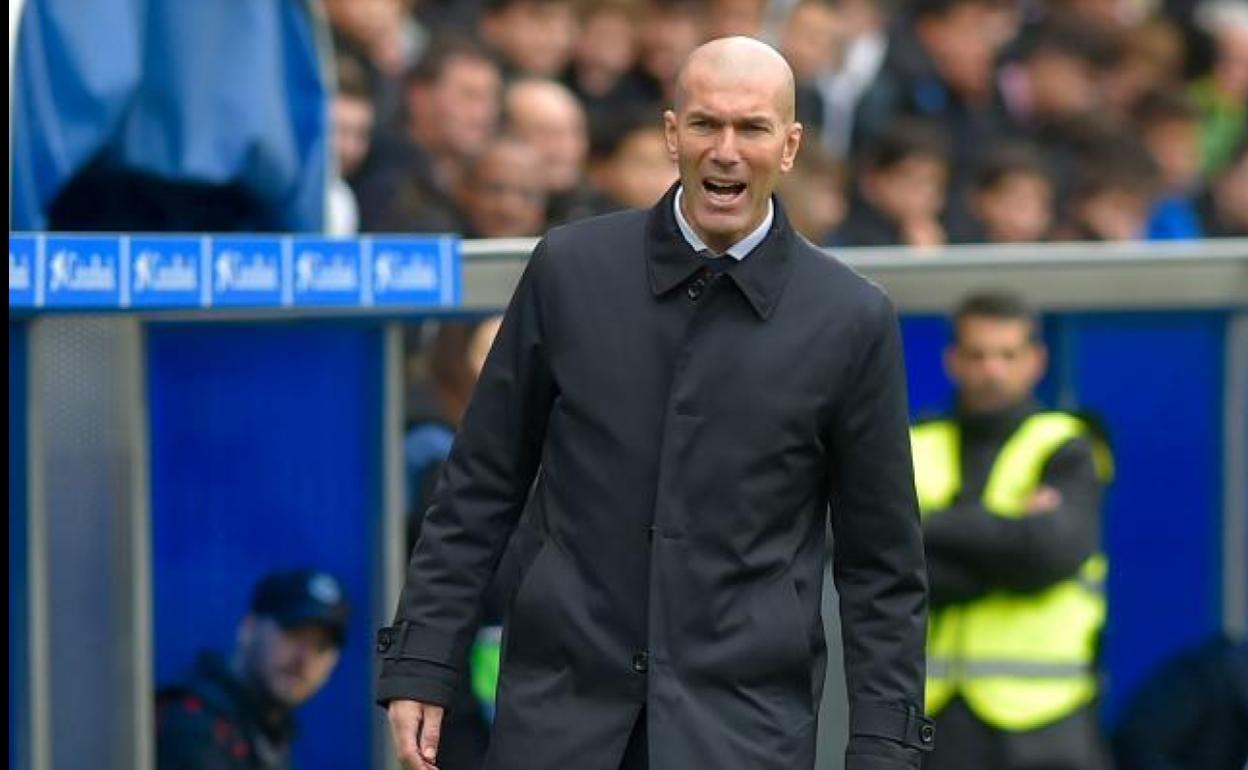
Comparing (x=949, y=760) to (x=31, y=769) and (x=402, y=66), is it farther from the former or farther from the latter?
(x=402, y=66)

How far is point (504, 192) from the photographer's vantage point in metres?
7.94

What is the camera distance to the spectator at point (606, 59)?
9.34m

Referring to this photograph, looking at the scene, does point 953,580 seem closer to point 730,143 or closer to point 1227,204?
point 730,143

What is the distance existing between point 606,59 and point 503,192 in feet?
5.18

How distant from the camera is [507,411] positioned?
4027 millimetres

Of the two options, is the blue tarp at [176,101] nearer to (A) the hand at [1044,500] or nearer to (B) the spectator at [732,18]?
(A) the hand at [1044,500]

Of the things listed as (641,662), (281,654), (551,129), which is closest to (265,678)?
(281,654)

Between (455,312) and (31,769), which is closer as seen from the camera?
(31,769)

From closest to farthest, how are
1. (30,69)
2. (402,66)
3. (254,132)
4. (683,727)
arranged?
(683,727) < (30,69) < (254,132) < (402,66)

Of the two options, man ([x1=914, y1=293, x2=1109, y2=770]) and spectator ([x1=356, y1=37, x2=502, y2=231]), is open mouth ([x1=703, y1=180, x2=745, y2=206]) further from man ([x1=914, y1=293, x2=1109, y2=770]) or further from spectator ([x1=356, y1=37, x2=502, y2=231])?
spectator ([x1=356, y1=37, x2=502, y2=231])

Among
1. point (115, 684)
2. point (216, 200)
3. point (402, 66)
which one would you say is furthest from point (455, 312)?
point (402, 66)

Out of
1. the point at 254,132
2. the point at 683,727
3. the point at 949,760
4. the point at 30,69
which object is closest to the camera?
the point at 683,727

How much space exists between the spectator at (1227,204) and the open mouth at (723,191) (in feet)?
22.7

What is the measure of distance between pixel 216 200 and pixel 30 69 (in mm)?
739
